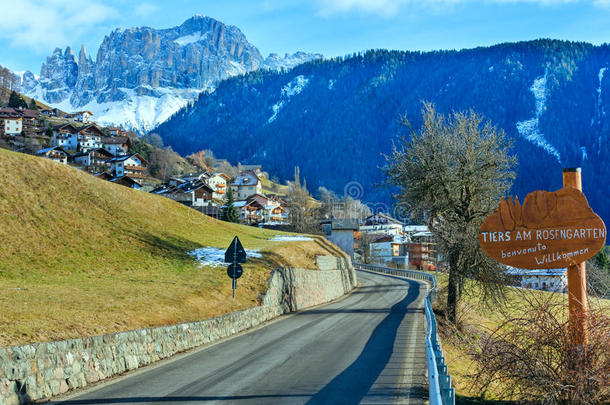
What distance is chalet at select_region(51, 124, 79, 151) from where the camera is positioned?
14412 centimetres

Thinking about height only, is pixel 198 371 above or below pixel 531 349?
below

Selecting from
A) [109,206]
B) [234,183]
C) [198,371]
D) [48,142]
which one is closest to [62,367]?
[198,371]

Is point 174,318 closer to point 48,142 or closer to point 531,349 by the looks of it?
point 531,349

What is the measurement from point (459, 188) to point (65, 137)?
143075mm

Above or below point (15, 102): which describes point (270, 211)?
below

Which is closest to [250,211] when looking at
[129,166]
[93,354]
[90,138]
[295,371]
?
[129,166]

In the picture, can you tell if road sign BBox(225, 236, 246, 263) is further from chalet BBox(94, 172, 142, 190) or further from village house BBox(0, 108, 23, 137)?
village house BBox(0, 108, 23, 137)

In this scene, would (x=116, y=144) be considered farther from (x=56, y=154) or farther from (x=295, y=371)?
(x=295, y=371)

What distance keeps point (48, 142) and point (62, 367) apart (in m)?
149

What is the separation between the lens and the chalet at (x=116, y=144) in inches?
5974

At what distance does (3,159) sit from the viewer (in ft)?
120

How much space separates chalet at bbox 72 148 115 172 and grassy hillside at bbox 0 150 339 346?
3658 inches

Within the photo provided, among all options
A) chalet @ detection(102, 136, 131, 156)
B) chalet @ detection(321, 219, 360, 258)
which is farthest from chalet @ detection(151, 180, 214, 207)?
chalet @ detection(321, 219, 360, 258)

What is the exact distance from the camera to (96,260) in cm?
2912
